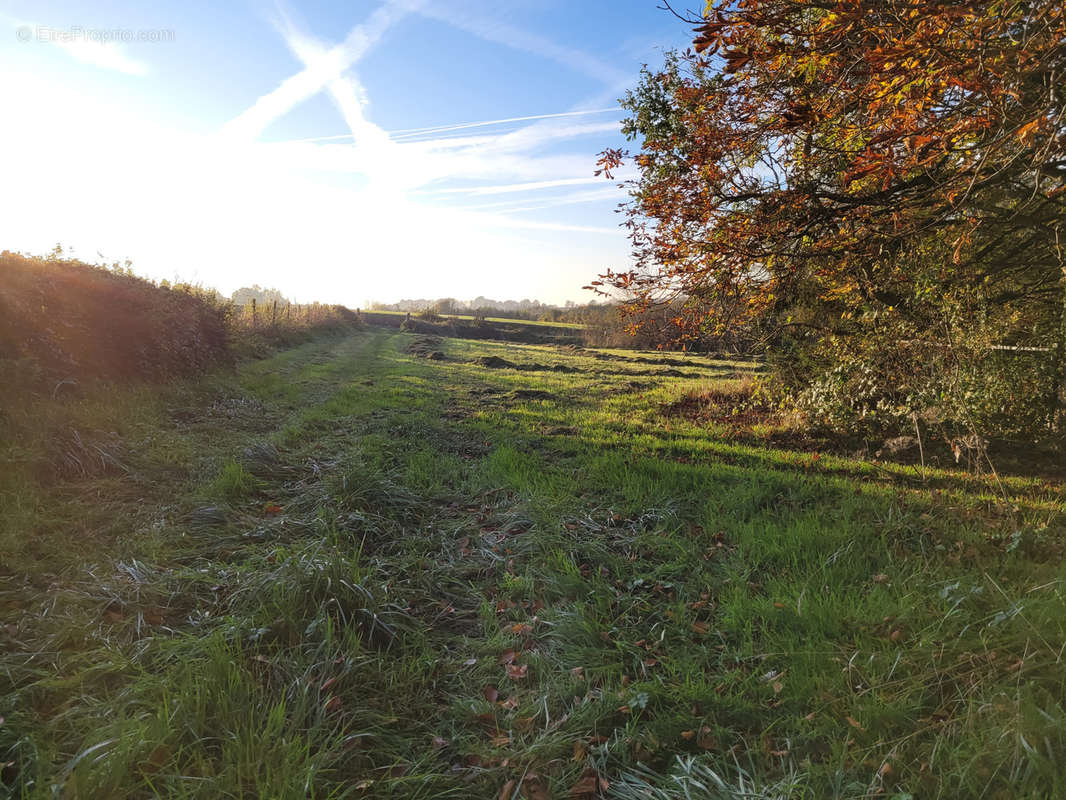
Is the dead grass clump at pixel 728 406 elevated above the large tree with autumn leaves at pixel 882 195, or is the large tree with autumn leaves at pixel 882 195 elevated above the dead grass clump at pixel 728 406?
the large tree with autumn leaves at pixel 882 195

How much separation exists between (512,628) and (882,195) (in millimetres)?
5055

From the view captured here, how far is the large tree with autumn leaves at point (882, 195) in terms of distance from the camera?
10.8 feet

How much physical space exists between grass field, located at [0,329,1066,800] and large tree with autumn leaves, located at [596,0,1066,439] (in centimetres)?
212

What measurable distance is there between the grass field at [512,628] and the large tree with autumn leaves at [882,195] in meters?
2.12

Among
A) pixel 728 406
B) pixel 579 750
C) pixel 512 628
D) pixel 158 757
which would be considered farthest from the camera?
pixel 728 406

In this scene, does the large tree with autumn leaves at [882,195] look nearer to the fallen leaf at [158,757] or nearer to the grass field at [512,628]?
the grass field at [512,628]

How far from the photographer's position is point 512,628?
3.48m

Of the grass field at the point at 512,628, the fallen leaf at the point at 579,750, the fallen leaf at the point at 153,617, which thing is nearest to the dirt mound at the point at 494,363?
the grass field at the point at 512,628

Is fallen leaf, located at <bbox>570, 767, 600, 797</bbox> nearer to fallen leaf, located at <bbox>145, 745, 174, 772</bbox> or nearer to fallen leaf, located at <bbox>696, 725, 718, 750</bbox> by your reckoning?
fallen leaf, located at <bbox>696, 725, 718, 750</bbox>

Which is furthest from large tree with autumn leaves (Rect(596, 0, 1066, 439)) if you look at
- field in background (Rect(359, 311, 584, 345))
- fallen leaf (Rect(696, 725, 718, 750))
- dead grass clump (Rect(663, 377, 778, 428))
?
field in background (Rect(359, 311, 584, 345))

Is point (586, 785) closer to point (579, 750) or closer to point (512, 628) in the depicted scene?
point (579, 750)

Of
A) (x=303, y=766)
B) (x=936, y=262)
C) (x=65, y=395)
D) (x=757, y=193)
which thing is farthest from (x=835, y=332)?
(x=65, y=395)

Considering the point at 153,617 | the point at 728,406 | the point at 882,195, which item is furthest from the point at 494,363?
the point at 153,617

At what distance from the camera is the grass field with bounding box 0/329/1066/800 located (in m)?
2.23
